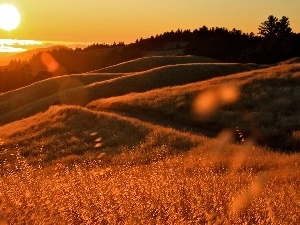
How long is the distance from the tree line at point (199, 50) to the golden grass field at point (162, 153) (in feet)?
90.3

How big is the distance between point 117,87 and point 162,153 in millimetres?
34587

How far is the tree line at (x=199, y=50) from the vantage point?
86.0 metres

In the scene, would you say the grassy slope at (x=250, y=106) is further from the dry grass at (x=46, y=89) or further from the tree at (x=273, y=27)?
the tree at (x=273, y=27)

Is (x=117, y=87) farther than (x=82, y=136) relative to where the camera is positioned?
Yes

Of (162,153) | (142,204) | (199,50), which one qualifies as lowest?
(199,50)

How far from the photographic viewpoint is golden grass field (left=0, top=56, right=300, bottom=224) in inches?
231

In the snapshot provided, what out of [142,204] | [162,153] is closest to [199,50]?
[162,153]

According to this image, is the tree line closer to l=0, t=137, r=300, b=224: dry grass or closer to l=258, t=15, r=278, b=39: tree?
l=258, t=15, r=278, b=39: tree

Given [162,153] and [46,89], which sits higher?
[162,153]

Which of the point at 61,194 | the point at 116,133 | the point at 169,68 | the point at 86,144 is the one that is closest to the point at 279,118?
the point at 116,133

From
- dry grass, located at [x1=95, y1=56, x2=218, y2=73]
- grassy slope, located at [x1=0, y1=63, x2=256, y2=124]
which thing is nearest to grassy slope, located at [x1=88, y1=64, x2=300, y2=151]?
grassy slope, located at [x1=0, y1=63, x2=256, y2=124]

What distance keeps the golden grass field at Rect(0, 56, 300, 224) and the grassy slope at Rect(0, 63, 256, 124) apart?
134mm

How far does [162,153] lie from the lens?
16.4 metres

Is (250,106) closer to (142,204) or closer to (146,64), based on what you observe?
(142,204)
